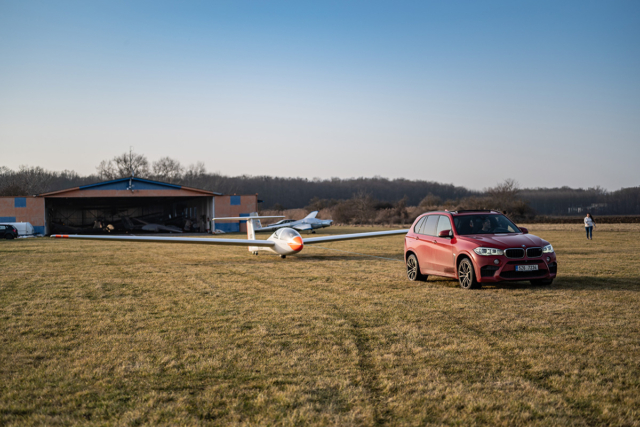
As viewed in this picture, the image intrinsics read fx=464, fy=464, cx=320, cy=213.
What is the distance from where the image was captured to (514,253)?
29.8 ft

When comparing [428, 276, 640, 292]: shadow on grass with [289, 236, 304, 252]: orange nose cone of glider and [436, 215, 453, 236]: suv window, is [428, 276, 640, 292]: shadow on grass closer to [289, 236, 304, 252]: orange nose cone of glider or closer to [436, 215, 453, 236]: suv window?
[436, 215, 453, 236]: suv window

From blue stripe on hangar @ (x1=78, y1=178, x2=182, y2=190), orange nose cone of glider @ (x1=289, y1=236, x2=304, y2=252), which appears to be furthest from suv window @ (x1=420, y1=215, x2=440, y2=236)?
blue stripe on hangar @ (x1=78, y1=178, x2=182, y2=190)

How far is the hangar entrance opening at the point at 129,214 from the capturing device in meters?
45.8

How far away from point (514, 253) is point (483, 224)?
1.39 meters

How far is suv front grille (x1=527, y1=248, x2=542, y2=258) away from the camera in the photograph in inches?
360

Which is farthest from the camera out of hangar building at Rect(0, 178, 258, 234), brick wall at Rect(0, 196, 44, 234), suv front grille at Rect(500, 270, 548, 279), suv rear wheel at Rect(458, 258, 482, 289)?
hangar building at Rect(0, 178, 258, 234)

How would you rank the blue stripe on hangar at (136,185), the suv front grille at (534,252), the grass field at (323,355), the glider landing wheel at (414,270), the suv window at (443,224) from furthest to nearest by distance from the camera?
the blue stripe on hangar at (136,185) < the glider landing wheel at (414,270) < the suv window at (443,224) < the suv front grille at (534,252) < the grass field at (323,355)

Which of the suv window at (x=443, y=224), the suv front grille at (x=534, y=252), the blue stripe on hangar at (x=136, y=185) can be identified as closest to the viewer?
the suv front grille at (x=534, y=252)

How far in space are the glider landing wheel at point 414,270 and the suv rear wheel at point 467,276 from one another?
1.32 m

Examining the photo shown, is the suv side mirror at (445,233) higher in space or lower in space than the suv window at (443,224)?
lower

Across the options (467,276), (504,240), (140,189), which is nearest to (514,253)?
(504,240)

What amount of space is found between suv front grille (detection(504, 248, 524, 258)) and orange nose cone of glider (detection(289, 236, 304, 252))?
8356mm

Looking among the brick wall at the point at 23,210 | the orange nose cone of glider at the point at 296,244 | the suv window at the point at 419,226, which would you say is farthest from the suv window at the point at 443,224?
the brick wall at the point at 23,210

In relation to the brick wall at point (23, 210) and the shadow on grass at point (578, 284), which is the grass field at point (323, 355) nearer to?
the shadow on grass at point (578, 284)
